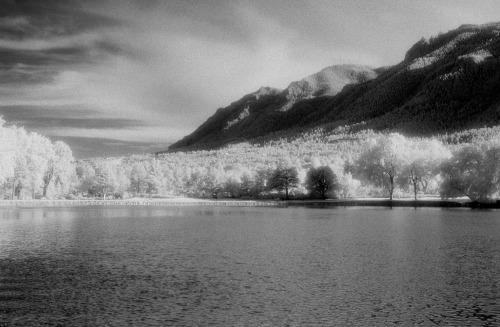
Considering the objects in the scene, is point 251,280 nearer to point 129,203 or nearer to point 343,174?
point 129,203

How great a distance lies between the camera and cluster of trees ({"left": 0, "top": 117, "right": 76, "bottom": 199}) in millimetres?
131500

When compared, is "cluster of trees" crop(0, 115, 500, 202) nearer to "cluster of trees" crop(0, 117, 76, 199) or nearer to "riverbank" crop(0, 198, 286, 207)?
"cluster of trees" crop(0, 117, 76, 199)

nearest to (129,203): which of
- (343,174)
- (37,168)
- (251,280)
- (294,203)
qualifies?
(37,168)

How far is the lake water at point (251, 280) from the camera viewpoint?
25.4 metres

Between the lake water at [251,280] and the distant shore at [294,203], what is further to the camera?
the distant shore at [294,203]

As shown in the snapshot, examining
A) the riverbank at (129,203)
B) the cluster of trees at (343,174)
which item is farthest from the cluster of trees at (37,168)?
the riverbank at (129,203)

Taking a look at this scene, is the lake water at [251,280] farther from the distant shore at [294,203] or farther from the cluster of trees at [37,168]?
the cluster of trees at [37,168]

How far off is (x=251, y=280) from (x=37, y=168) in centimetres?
11426

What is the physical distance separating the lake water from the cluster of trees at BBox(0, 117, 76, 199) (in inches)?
3069

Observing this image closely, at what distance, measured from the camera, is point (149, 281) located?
3347cm

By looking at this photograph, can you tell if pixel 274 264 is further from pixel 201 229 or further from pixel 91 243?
pixel 201 229

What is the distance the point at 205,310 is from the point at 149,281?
321 inches

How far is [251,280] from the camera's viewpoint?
111 feet

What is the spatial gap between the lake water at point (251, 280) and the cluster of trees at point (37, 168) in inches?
3069
